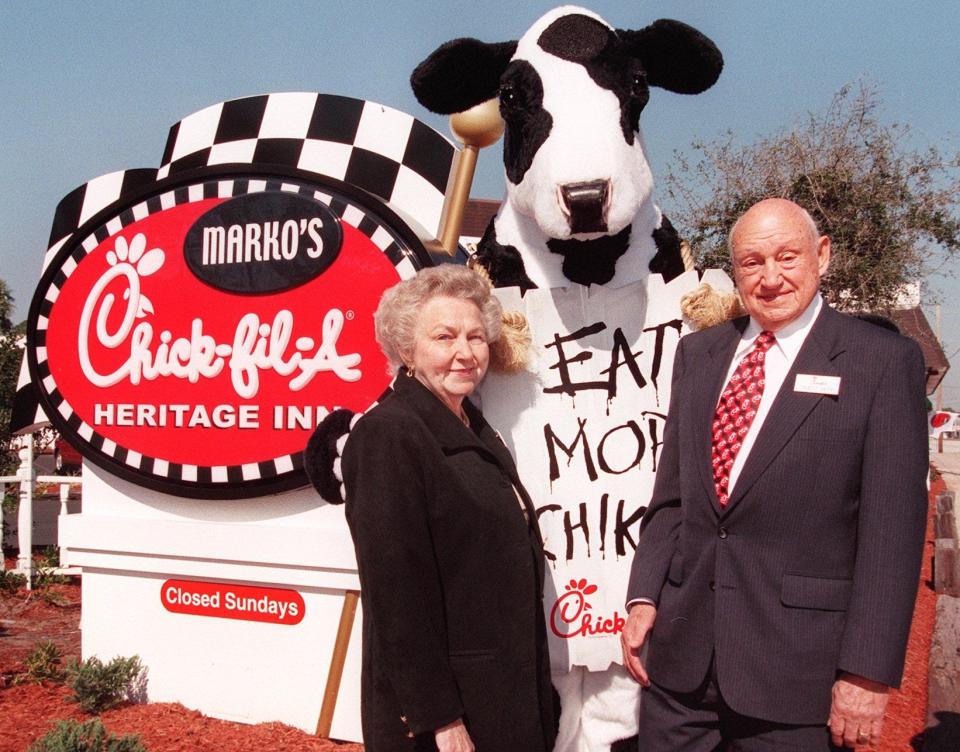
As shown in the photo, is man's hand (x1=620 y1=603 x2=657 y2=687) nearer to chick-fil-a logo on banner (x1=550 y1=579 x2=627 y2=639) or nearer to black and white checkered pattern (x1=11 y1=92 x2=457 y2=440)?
chick-fil-a logo on banner (x1=550 y1=579 x2=627 y2=639)

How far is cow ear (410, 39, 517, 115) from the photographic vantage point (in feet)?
8.85

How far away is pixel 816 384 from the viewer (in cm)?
180

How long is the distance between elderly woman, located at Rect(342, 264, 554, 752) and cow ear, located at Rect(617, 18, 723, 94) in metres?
1.01

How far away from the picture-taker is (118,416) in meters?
3.77

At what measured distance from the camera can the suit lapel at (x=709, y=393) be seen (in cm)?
192

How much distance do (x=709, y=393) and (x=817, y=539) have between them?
374 mm

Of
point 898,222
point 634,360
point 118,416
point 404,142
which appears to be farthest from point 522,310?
point 898,222

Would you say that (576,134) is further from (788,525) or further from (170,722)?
(170,722)

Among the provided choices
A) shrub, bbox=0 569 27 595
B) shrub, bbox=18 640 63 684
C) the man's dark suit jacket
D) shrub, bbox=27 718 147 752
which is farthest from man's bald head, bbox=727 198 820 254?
shrub, bbox=0 569 27 595

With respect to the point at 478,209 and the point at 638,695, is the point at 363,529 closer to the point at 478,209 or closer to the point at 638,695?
the point at 638,695

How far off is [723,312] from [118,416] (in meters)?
2.56

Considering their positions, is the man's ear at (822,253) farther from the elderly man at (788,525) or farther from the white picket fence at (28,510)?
the white picket fence at (28,510)

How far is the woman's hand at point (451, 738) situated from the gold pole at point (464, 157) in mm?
1916

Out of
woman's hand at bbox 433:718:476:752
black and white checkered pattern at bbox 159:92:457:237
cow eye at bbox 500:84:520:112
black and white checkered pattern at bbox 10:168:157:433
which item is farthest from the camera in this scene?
black and white checkered pattern at bbox 10:168:157:433
